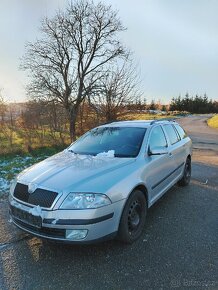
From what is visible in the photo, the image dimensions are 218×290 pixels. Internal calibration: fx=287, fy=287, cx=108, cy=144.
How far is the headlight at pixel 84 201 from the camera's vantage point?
10.5 ft

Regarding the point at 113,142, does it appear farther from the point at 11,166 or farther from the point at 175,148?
the point at 11,166

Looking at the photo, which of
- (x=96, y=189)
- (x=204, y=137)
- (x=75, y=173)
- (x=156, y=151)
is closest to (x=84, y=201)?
(x=96, y=189)

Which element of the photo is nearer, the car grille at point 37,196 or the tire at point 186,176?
the car grille at point 37,196

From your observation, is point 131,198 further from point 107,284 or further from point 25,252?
point 25,252

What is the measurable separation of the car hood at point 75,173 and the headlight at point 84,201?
6cm

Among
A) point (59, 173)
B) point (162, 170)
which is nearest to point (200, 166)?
point (162, 170)

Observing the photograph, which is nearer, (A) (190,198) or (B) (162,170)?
(B) (162,170)

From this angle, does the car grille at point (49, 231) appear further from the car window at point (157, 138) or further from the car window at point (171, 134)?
the car window at point (171, 134)

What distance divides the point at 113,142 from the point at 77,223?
193cm

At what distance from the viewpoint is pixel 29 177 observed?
3.76 meters

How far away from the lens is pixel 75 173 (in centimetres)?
366

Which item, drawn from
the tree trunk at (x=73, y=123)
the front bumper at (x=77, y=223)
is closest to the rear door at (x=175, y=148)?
the front bumper at (x=77, y=223)

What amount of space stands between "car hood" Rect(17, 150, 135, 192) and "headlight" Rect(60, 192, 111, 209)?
0.06 m

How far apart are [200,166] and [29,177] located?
677cm
